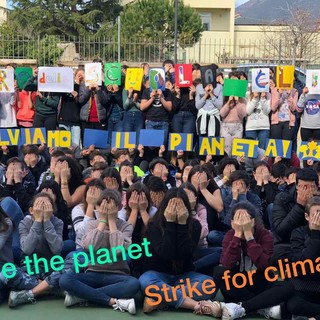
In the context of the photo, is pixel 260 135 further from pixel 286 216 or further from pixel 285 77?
pixel 286 216

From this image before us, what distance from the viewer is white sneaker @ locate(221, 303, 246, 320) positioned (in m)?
5.24

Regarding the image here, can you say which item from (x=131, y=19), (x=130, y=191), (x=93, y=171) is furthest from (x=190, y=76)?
(x=131, y=19)

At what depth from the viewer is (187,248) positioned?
5512 millimetres

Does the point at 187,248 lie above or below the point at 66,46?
below

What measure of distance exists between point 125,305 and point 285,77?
503 centimetres

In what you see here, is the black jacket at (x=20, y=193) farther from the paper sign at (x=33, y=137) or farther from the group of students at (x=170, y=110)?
the group of students at (x=170, y=110)

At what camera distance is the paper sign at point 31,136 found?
8961 millimetres

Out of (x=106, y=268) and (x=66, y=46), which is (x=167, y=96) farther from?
(x=66, y=46)

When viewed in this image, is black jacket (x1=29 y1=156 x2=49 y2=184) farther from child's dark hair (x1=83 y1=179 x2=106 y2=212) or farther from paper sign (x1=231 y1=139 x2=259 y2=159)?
paper sign (x1=231 y1=139 x2=259 y2=159)

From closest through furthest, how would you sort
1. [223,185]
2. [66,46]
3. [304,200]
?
[304,200] < [223,185] < [66,46]

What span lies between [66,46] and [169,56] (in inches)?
114

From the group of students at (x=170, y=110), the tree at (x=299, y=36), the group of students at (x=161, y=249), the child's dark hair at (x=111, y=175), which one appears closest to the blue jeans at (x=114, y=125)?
the group of students at (x=170, y=110)

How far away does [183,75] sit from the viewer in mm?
9320

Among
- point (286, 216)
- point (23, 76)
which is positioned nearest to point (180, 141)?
point (23, 76)
